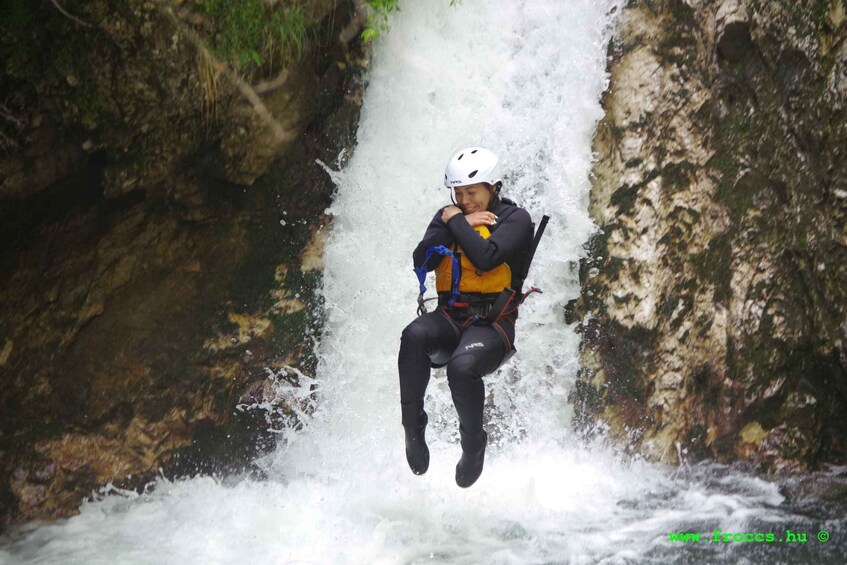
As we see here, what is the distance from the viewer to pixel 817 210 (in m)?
6.24

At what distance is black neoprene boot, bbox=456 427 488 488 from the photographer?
5090mm

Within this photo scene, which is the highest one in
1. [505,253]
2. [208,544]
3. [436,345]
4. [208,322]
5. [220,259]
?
[220,259]

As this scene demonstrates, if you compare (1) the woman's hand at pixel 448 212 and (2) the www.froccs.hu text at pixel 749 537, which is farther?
(2) the www.froccs.hu text at pixel 749 537

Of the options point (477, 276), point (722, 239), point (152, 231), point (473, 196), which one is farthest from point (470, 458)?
point (152, 231)

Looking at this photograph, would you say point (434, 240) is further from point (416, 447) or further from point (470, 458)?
point (470, 458)

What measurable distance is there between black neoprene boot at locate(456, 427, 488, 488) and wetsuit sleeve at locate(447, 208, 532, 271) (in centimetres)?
103

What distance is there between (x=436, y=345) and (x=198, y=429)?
10.5 feet

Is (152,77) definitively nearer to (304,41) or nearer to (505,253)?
(304,41)

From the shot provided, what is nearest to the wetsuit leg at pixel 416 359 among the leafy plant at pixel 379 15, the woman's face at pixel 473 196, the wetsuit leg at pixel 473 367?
the wetsuit leg at pixel 473 367

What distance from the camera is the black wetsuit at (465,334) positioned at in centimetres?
482

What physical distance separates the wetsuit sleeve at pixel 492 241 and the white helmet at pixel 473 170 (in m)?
0.24

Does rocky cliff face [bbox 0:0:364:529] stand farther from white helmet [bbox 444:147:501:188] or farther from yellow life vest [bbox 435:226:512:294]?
yellow life vest [bbox 435:226:512:294]

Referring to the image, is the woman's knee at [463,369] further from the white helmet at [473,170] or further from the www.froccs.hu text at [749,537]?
the www.froccs.hu text at [749,537]

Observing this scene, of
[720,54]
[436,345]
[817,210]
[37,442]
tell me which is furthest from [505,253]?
[37,442]
